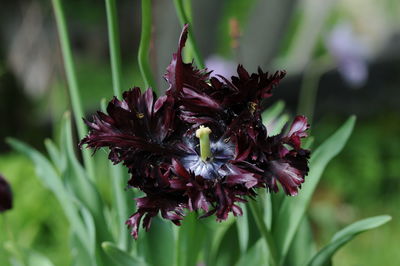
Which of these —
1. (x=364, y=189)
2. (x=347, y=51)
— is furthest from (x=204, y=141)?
(x=364, y=189)

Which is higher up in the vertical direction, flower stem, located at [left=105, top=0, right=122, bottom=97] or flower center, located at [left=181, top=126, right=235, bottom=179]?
flower stem, located at [left=105, top=0, right=122, bottom=97]

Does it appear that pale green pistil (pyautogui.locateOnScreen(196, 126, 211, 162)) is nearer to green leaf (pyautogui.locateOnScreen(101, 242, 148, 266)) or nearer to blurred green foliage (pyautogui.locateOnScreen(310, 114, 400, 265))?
green leaf (pyautogui.locateOnScreen(101, 242, 148, 266))

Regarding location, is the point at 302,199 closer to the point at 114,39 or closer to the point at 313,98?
the point at 114,39

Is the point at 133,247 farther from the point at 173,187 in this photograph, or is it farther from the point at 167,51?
the point at 167,51

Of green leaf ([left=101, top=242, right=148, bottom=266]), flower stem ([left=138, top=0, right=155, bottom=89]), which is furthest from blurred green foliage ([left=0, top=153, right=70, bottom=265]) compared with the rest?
flower stem ([left=138, top=0, right=155, bottom=89])

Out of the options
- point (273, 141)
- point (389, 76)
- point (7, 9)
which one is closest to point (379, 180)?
point (389, 76)

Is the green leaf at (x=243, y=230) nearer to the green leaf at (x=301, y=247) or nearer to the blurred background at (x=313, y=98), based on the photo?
the green leaf at (x=301, y=247)

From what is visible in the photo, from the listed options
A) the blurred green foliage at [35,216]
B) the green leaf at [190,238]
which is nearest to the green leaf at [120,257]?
the green leaf at [190,238]
